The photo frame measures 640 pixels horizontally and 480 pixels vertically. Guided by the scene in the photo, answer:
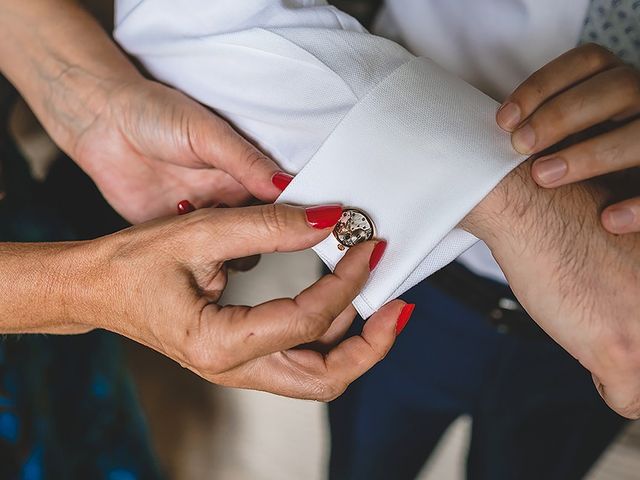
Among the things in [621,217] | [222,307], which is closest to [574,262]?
[621,217]

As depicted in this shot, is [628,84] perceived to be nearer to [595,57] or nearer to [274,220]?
[595,57]

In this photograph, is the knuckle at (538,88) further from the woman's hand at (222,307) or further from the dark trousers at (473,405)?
the dark trousers at (473,405)

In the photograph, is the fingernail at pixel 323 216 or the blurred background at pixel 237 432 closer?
the fingernail at pixel 323 216

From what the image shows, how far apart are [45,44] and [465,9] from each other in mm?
Answer: 403

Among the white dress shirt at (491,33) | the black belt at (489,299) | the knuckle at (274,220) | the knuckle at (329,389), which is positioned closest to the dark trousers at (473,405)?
the black belt at (489,299)

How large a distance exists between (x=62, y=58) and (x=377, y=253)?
39cm

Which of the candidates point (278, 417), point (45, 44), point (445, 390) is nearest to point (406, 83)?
point (45, 44)

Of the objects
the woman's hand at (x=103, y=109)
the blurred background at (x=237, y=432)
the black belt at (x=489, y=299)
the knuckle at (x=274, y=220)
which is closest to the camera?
the knuckle at (x=274, y=220)

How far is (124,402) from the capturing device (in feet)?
3.32

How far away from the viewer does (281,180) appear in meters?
0.59

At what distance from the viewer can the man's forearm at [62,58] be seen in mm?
708

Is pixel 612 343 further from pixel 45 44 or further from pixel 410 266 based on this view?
pixel 45 44

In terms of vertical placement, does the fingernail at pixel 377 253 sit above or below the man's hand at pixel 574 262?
below

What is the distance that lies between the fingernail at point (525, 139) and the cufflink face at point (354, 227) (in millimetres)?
120
